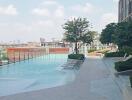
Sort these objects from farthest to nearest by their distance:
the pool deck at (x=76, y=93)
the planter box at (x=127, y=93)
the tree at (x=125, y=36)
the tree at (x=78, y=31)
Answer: the tree at (x=78, y=31), the tree at (x=125, y=36), the pool deck at (x=76, y=93), the planter box at (x=127, y=93)

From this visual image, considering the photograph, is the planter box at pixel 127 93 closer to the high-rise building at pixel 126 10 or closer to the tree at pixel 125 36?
the tree at pixel 125 36

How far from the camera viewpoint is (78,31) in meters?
42.0

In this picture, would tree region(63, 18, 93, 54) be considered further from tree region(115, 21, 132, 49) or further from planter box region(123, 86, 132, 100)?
planter box region(123, 86, 132, 100)

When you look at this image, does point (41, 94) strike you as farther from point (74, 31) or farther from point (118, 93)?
point (74, 31)

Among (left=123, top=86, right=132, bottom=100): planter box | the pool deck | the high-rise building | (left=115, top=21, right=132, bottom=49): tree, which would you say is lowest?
the pool deck

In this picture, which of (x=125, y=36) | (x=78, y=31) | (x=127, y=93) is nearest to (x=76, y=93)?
(x=127, y=93)

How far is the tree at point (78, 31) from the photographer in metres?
41.6

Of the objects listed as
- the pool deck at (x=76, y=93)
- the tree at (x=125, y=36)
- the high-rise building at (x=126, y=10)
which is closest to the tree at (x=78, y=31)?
the high-rise building at (x=126, y=10)

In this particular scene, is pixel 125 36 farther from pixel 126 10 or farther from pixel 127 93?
pixel 126 10

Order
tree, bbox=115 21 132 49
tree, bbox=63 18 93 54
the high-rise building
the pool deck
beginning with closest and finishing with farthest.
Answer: the pool deck < tree, bbox=115 21 132 49 < tree, bbox=63 18 93 54 < the high-rise building

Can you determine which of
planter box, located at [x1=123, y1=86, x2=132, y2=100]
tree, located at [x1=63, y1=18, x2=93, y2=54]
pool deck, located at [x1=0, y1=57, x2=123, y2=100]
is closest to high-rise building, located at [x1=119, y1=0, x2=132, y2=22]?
tree, located at [x1=63, y1=18, x2=93, y2=54]

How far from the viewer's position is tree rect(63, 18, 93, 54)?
41.6 m

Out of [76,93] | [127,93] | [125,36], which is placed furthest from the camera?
[125,36]

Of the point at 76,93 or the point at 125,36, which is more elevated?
the point at 125,36
